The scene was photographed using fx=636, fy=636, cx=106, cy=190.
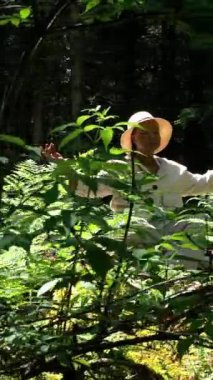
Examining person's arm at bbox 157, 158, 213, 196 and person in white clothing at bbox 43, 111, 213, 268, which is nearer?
person in white clothing at bbox 43, 111, 213, 268

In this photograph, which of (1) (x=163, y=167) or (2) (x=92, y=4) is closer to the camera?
(2) (x=92, y=4)

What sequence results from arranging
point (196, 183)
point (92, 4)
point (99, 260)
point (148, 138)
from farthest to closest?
point (196, 183) → point (148, 138) → point (92, 4) → point (99, 260)

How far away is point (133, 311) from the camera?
1.26m

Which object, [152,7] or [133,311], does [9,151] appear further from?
[152,7]

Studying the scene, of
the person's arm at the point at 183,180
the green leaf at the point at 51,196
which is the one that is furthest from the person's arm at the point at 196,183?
the green leaf at the point at 51,196

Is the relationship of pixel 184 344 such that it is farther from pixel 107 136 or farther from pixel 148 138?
pixel 148 138

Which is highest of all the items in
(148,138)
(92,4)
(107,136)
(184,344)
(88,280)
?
(92,4)

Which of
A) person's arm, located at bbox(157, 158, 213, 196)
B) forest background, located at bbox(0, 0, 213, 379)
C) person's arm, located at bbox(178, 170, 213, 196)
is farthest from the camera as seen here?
person's arm, located at bbox(178, 170, 213, 196)

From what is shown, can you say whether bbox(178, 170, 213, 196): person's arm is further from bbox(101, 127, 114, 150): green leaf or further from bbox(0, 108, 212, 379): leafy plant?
Result: bbox(101, 127, 114, 150): green leaf

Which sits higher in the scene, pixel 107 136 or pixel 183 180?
pixel 107 136

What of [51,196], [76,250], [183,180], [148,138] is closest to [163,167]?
[183,180]

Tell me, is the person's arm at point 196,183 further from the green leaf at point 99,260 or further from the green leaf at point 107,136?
the green leaf at point 99,260

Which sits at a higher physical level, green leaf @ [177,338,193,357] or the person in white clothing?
the person in white clothing

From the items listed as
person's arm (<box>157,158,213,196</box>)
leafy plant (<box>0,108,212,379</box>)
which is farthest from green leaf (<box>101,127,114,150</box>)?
person's arm (<box>157,158,213,196</box>)
